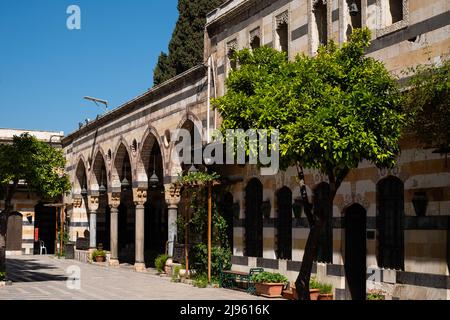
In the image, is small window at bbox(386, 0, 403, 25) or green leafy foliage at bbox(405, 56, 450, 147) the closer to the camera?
green leafy foliage at bbox(405, 56, 450, 147)

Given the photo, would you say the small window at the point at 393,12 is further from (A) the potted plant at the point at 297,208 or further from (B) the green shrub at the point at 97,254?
(B) the green shrub at the point at 97,254

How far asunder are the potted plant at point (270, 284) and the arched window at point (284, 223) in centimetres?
81

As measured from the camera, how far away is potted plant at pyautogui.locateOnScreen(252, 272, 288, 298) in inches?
730

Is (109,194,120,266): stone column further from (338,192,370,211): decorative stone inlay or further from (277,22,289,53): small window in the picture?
(338,192,370,211): decorative stone inlay

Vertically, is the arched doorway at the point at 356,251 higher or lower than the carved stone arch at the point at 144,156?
lower

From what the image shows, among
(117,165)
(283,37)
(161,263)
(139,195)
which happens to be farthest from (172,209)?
(283,37)

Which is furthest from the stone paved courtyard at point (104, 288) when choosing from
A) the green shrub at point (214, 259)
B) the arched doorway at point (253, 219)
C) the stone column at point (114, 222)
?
the stone column at point (114, 222)

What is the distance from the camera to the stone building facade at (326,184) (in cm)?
1427

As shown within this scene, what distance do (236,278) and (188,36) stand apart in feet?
75.3

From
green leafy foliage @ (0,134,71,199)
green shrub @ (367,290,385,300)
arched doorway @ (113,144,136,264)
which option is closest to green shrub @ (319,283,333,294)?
green shrub @ (367,290,385,300)

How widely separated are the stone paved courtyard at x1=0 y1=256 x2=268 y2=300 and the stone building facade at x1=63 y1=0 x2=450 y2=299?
185cm

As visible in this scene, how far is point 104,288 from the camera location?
21078mm

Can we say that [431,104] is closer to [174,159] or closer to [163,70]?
[174,159]

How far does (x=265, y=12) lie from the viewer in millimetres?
20500
